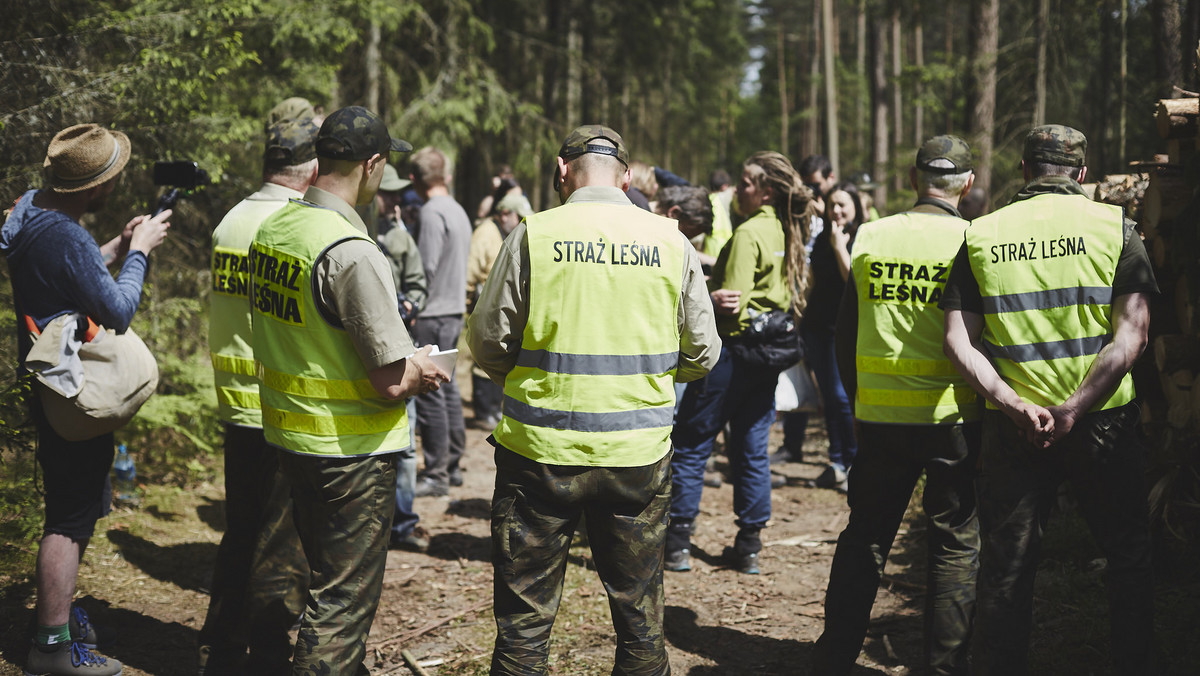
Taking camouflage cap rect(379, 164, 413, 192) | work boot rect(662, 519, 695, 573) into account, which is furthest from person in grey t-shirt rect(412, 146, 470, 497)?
work boot rect(662, 519, 695, 573)

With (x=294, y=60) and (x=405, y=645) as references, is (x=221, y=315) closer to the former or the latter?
(x=405, y=645)

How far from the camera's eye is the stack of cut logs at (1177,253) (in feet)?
14.2

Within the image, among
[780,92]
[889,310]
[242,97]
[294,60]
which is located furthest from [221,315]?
[780,92]

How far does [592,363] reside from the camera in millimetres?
2973

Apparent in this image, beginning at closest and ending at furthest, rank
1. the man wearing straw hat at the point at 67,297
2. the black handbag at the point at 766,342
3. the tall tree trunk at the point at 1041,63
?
the man wearing straw hat at the point at 67,297
the black handbag at the point at 766,342
the tall tree trunk at the point at 1041,63

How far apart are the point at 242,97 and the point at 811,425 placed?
6.75 m

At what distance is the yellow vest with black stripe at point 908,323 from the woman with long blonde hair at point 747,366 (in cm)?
143

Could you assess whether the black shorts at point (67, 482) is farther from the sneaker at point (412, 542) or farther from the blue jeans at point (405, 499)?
the sneaker at point (412, 542)

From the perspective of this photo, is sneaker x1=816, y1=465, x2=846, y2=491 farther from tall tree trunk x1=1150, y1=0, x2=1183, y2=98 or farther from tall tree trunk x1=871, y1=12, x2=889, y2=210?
tall tree trunk x1=871, y1=12, x2=889, y2=210

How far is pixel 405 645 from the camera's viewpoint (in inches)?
178

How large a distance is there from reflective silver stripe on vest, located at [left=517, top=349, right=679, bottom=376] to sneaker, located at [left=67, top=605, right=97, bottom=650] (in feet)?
8.64

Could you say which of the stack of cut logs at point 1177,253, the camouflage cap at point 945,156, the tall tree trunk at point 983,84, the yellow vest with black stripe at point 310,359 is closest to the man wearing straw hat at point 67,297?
the yellow vest with black stripe at point 310,359

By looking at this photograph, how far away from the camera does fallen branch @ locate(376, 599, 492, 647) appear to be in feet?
15.0

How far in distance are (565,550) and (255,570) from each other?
1434 millimetres
